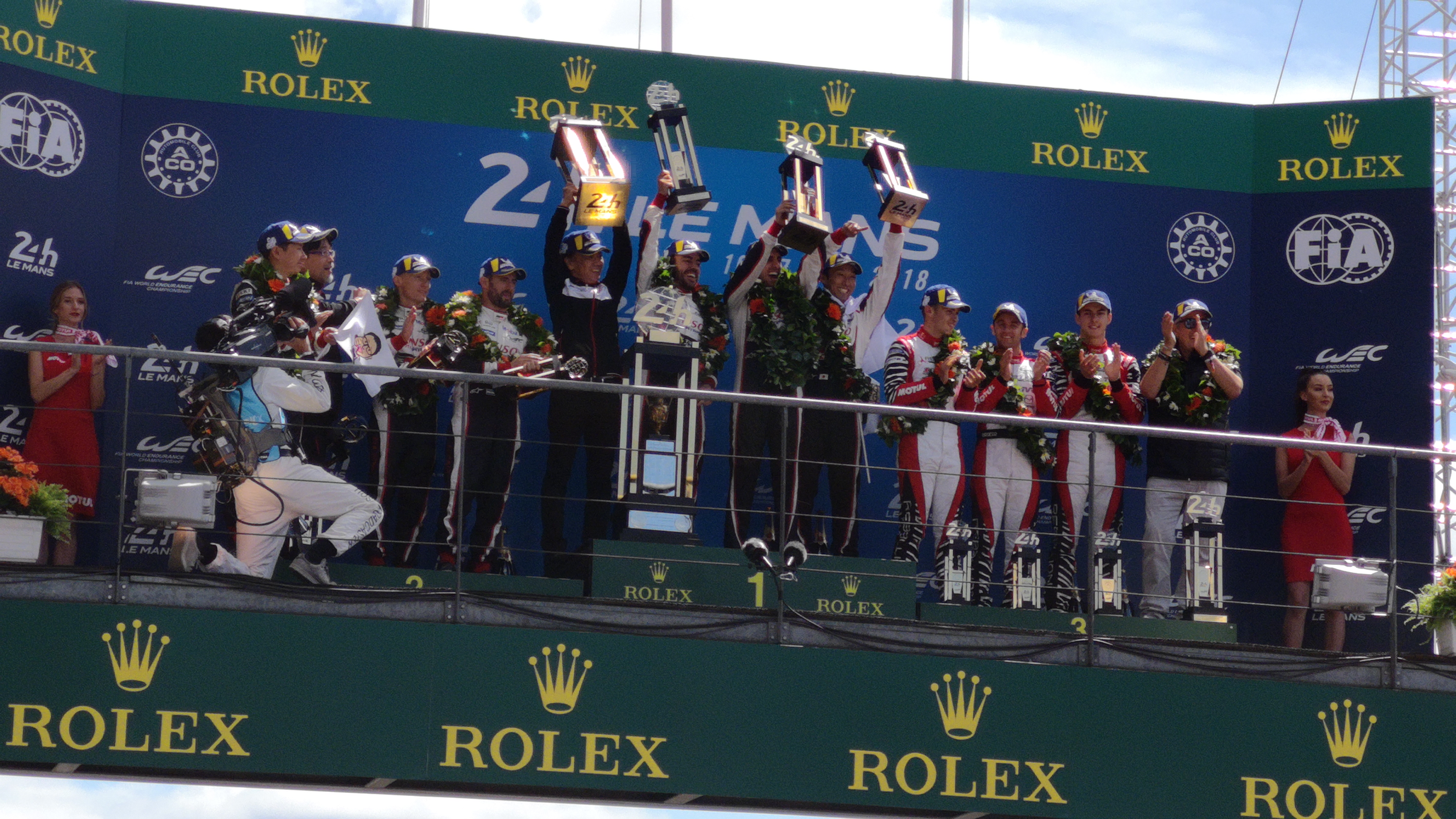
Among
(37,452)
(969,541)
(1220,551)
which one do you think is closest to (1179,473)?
(1220,551)

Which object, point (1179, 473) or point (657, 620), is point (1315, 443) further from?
point (657, 620)

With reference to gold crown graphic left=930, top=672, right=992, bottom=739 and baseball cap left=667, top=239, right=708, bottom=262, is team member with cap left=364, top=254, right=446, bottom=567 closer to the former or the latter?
baseball cap left=667, top=239, right=708, bottom=262

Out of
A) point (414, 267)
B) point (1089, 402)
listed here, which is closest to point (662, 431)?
point (414, 267)

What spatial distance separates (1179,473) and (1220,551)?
70 cm

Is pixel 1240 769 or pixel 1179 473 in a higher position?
pixel 1179 473

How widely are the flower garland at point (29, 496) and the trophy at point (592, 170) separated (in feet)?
9.80

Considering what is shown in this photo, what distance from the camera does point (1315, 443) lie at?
7520 mm

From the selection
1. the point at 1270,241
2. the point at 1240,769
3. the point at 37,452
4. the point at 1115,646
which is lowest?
the point at 1240,769

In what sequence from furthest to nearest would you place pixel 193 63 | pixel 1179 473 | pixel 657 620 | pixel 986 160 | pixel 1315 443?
1. pixel 986 160
2. pixel 193 63
3. pixel 1179 473
4. pixel 1315 443
5. pixel 657 620

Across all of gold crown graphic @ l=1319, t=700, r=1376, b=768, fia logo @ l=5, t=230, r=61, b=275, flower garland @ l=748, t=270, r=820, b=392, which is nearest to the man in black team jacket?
flower garland @ l=748, t=270, r=820, b=392

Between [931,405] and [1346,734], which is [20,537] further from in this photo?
[1346,734]

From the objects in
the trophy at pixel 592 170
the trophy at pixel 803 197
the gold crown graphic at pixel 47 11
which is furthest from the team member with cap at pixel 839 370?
the gold crown graphic at pixel 47 11

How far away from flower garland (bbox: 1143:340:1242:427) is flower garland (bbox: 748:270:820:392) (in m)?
1.85

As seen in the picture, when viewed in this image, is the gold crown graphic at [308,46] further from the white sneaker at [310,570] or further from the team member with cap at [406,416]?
the white sneaker at [310,570]
